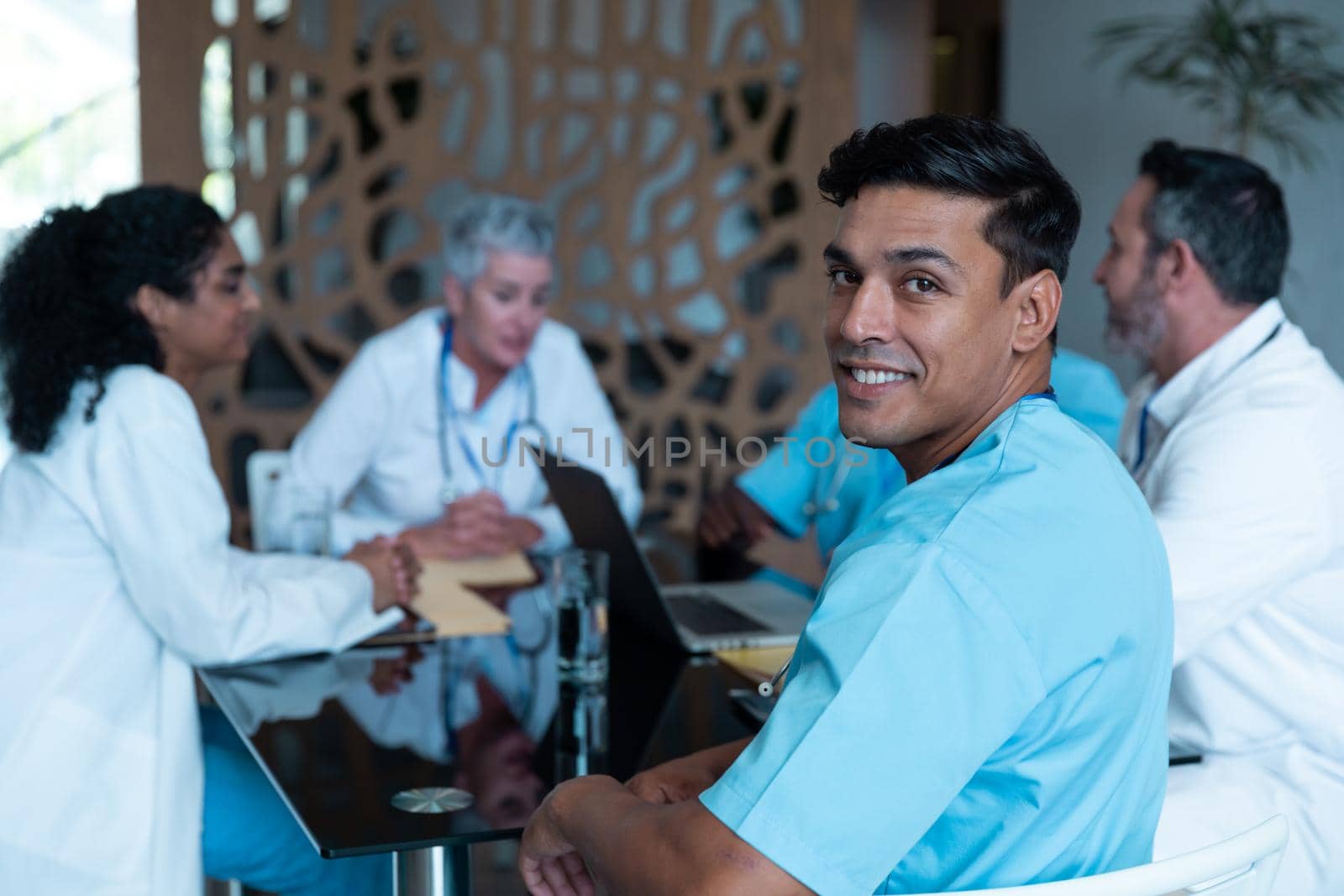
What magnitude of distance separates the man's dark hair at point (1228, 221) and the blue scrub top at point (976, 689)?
1.14 metres

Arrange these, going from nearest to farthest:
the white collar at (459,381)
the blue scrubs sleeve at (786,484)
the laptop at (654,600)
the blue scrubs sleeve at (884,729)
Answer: the blue scrubs sleeve at (884,729) → the laptop at (654,600) → the blue scrubs sleeve at (786,484) → the white collar at (459,381)

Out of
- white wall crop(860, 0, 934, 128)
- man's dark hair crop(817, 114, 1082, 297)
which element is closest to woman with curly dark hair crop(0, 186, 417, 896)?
man's dark hair crop(817, 114, 1082, 297)

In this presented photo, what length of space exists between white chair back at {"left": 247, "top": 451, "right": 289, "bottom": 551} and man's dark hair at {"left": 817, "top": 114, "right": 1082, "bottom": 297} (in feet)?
5.26

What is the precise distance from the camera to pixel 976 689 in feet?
2.87

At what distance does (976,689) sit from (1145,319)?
1.40 metres

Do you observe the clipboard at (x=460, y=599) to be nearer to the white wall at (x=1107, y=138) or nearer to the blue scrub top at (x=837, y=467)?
the blue scrub top at (x=837, y=467)

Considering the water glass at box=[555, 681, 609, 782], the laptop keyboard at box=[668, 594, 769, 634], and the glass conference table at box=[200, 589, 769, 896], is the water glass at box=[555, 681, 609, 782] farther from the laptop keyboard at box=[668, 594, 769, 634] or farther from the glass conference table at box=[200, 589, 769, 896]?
the laptop keyboard at box=[668, 594, 769, 634]

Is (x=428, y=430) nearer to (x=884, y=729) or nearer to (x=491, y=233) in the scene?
(x=491, y=233)

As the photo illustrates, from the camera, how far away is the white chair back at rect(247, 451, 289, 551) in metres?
2.48

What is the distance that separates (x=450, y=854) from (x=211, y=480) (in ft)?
2.56

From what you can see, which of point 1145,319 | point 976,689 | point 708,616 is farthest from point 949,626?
point 1145,319

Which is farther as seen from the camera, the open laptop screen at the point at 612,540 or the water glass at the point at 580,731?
the open laptop screen at the point at 612,540

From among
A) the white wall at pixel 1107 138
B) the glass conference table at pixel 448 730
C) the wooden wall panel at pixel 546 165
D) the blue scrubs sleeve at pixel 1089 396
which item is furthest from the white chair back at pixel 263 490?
the white wall at pixel 1107 138

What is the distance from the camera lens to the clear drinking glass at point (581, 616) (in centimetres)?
173
